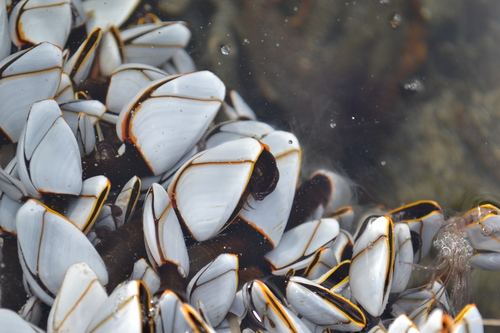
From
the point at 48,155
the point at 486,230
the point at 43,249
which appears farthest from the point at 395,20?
the point at 43,249

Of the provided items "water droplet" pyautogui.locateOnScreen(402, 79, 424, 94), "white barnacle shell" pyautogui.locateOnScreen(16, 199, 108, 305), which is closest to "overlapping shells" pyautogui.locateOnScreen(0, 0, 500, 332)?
"white barnacle shell" pyautogui.locateOnScreen(16, 199, 108, 305)

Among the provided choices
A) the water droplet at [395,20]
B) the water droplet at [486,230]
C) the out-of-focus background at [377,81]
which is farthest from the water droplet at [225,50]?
the water droplet at [486,230]

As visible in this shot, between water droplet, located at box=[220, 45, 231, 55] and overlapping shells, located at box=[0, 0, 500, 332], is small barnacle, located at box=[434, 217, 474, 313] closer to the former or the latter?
overlapping shells, located at box=[0, 0, 500, 332]

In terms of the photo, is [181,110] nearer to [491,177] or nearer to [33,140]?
[33,140]

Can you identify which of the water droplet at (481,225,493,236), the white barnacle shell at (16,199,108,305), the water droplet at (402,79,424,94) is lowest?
the water droplet at (481,225,493,236)

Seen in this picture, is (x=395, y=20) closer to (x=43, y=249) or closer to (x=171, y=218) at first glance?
(x=171, y=218)

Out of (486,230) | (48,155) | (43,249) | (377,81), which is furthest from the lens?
(377,81)
